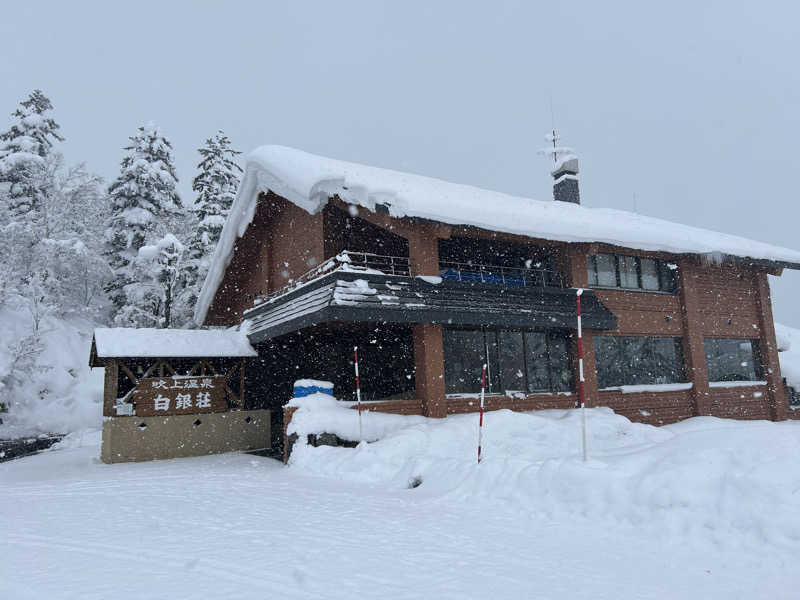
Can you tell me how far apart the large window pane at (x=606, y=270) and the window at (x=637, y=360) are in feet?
4.88

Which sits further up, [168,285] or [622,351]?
[168,285]

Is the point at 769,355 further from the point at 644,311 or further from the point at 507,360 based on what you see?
the point at 507,360

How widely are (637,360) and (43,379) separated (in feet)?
84.1

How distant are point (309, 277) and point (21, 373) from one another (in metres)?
18.1

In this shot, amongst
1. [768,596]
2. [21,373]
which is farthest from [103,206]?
[768,596]

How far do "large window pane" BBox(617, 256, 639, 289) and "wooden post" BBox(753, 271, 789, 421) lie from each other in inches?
193

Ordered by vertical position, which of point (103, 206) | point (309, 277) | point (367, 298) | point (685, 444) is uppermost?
point (103, 206)

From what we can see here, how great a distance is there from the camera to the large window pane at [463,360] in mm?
13234

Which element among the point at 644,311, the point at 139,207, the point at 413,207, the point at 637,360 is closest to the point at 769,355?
the point at 644,311

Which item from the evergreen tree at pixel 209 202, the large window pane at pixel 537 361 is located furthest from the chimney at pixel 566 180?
the evergreen tree at pixel 209 202

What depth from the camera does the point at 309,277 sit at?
48.1 ft

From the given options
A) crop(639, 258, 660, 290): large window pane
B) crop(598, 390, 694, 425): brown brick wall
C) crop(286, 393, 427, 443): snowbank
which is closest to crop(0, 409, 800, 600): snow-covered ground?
crop(286, 393, 427, 443): snowbank

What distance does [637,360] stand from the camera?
634 inches

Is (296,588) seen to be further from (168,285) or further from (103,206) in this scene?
(103,206)
